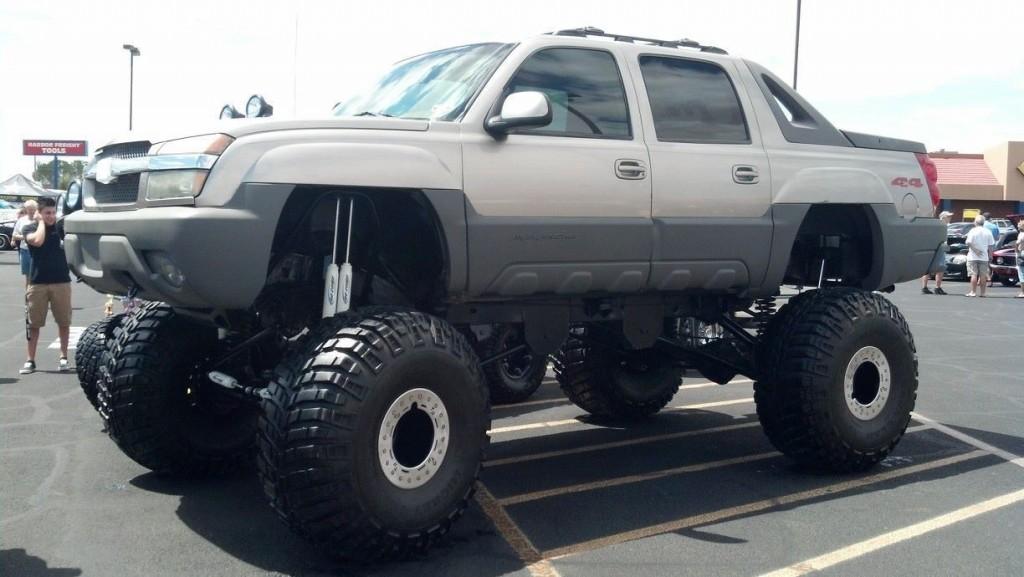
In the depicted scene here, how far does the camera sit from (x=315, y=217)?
4895 millimetres

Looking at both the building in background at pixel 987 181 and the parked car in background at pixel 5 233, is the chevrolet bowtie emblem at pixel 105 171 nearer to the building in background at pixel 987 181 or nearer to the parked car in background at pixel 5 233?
the parked car in background at pixel 5 233

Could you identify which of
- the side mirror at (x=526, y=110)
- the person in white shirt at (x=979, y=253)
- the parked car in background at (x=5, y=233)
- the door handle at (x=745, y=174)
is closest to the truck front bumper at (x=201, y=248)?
the side mirror at (x=526, y=110)

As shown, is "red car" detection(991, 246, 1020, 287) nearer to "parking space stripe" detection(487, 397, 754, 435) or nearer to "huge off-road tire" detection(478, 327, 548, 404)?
"parking space stripe" detection(487, 397, 754, 435)

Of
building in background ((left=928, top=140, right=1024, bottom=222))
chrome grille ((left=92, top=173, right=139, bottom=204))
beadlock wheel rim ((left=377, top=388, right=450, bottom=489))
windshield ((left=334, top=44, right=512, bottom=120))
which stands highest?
building in background ((left=928, top=140, right=1024, bottom=222))

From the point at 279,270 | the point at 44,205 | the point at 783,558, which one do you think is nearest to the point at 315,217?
the point at 279,270

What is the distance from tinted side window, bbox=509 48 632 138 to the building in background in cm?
4316

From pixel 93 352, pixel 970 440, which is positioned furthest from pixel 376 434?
pixel 970 440

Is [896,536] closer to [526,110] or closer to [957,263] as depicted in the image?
[526,110]

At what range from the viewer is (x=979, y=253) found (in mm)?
21531

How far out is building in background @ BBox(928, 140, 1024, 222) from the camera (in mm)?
45312

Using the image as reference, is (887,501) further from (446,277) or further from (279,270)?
(279,270)

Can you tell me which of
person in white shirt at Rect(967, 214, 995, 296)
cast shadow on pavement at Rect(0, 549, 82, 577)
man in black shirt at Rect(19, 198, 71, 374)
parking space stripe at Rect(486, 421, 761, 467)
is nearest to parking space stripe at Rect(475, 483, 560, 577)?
parking space stripe at Rect(486, 421, 761, 467)

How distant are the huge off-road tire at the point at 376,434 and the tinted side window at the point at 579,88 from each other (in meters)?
1.44

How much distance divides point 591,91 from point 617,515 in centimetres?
230
